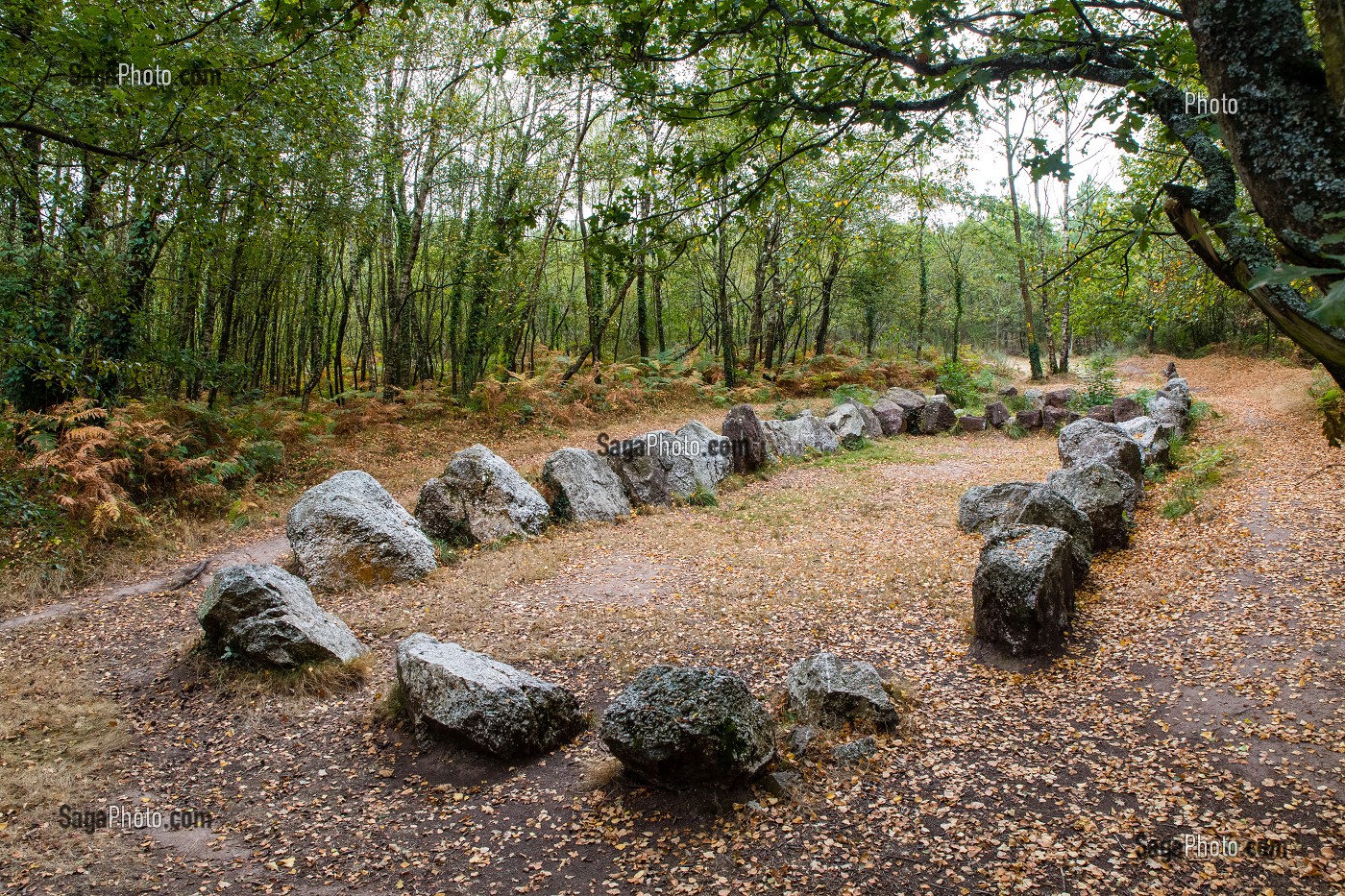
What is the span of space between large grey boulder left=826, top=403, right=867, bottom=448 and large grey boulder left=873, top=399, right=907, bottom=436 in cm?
91

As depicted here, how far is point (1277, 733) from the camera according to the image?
13.8 feet

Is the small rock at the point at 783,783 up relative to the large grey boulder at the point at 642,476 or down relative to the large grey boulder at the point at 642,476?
down

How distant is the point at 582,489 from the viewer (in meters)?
10.3

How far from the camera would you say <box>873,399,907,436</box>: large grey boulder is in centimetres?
1778

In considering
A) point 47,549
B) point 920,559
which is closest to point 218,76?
point 47,549

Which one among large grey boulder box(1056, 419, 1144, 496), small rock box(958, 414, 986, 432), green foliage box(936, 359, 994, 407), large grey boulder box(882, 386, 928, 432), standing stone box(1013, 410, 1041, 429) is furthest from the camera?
green foliage box(936, 359, 994, 407)

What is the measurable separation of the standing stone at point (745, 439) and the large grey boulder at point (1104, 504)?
609 centimetres

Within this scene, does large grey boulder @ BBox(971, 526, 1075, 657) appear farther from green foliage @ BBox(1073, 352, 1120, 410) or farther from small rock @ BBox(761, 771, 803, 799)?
green foliage @ BBox(1073, 352, 1120, 410)

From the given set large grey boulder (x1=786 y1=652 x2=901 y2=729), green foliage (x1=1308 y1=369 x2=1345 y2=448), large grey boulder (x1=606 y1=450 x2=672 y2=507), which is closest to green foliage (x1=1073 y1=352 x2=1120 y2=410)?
green foliage (x1=1308 y1=369 x2=1345 y2=448)

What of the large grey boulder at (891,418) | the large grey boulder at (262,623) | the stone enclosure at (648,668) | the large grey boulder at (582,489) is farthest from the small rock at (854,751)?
the large grey boulder at (891,418)

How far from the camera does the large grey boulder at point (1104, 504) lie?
7.71 m

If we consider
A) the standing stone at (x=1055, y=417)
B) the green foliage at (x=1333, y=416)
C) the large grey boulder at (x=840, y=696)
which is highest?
the green foliage at (x=1333, y=416)

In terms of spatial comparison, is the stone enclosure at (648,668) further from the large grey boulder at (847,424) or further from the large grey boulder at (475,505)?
the large grey boulder at (847,424)

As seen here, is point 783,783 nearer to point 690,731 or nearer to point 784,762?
point 784,762
